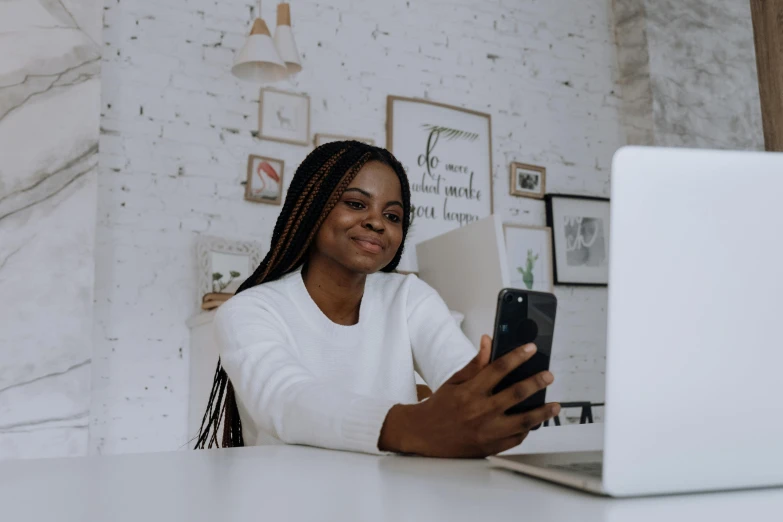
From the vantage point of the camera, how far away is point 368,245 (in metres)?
1.55

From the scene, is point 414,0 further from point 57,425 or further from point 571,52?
point 57,425

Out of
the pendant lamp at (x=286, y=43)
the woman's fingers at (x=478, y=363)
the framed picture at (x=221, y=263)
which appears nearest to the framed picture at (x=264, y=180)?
the framed picture at (x=221, y=263)

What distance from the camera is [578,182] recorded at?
3.92 metres

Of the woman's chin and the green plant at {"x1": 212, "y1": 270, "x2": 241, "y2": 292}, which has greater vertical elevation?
the green plant at {"x1": 212, "y1": 270, "x2": 241, "y2": 292}

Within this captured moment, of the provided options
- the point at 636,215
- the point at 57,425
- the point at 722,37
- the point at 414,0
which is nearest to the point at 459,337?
the point at 636,215

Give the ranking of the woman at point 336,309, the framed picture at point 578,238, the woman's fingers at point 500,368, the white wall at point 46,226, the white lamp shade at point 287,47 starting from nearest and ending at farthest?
the woman's fingers at point 500,368 → the woman at point 336,309 → the white wall at point 46,226 → the white lamp shade at point 287,47 → the framed picture at point 578,238

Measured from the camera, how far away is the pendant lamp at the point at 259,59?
8.46 feet

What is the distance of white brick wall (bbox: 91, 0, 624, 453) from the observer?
9.21ft

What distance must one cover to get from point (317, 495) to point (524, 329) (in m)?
0.32

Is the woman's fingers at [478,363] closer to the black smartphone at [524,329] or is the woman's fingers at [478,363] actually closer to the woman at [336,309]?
the black smartphone at [524,329]

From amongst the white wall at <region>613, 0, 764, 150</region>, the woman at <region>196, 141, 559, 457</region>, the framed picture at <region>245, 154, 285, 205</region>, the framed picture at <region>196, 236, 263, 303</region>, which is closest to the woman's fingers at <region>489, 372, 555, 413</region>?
the woman at <region>196, 141, 559, 457</region>

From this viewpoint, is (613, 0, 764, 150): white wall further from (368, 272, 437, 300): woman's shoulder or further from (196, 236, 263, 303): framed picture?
(368, 272, 437, 300): woman's shoulder

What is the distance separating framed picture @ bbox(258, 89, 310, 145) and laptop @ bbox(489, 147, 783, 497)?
279cm

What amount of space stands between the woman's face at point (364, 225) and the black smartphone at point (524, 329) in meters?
0.78
